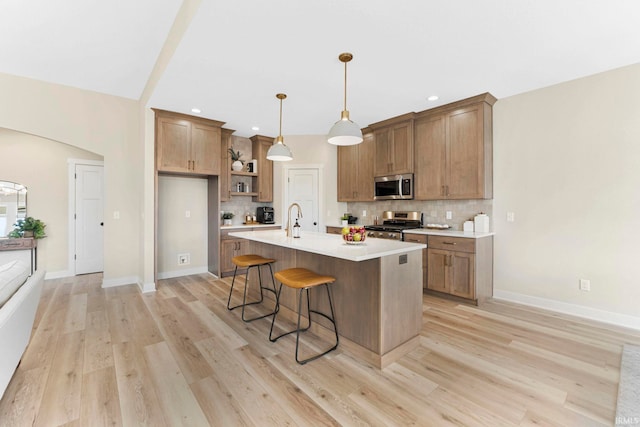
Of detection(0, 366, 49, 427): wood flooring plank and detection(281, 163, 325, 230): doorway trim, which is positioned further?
detection(281, 163, 325, 230): doorway trim

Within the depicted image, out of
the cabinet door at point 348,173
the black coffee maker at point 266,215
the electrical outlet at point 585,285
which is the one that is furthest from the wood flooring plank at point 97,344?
the electrical outlet at point 585,285

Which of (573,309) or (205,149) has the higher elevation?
(205,149)

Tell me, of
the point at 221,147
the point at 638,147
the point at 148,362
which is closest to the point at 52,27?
the point at 221,147

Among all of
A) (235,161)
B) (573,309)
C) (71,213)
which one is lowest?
(573,309)

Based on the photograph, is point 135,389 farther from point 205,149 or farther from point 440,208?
point 440,208

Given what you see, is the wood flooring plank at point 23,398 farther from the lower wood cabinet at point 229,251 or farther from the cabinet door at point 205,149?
the cabinet door at point 205,149

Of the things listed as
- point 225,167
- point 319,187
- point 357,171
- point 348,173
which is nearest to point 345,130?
point 357,171

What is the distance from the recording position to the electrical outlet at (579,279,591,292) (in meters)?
3.11

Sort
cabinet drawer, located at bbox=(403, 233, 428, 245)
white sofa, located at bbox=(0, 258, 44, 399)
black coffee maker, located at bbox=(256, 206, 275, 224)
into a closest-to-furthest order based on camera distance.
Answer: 1. white sofa, located at bbox=(0, 258, 44, 399)
2. cabinet drawer, located at bbox=(403, 233, 428, 245)
3. black coffee maker, located at bbox=(256, 206, 275, 224)

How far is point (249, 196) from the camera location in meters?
5.71

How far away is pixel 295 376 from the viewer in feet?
6.76

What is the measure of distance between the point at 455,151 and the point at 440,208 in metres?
0.93

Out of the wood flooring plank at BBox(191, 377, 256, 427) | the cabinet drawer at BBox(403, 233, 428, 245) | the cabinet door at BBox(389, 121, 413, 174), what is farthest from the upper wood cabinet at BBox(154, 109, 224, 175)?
the wood flooring plank at BBox(191, 377, 256, 427)

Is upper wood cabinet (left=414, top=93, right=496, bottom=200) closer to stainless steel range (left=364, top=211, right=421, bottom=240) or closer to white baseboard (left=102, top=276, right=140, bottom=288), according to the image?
stainless steel range (left=364, top=211, right=421, bottom=240)
